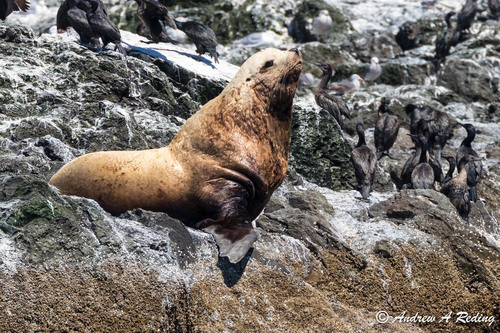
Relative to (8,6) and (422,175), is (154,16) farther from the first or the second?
(422,175)

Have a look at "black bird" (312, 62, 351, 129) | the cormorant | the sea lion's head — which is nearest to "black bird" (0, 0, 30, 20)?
"black bird" (312, 62, 351, 129)

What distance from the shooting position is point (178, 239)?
4691 millimetres

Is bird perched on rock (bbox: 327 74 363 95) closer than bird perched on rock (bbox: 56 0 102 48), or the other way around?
bird perched on rock (bbox: 56 0 102 48)

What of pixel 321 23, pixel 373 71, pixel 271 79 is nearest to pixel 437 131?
pixel 373 71

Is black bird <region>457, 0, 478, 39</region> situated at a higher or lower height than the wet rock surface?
lower

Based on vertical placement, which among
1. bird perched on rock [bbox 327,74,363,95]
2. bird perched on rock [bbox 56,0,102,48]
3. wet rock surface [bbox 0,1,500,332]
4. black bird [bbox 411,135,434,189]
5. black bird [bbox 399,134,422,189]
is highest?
wet rock surface [bbox 0,1,500,332]

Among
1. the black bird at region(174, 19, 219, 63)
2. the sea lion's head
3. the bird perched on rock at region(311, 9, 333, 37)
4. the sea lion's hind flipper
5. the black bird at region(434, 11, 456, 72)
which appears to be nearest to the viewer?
the sea lion's hind flipper

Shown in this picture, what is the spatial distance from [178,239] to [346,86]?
14.0 metres

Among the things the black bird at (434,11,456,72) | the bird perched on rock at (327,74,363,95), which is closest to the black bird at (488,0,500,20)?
the black bird at (434,11,456,72)

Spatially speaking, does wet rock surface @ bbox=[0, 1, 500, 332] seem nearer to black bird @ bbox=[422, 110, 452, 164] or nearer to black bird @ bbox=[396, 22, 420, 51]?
black bird @ bbox=[422, 110, 452, 164]

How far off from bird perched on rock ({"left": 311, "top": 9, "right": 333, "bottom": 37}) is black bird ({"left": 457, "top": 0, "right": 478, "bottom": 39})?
4097 mm

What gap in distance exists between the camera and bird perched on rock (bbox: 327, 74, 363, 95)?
17672 millimetres

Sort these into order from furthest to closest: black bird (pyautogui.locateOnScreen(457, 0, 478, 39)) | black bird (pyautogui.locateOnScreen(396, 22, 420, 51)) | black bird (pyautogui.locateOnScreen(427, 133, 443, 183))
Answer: black bird (pyautogui.locateOnScreen(396, 22, 420, 51)) < black bird (pyautogui.locateOnScreen(457, 0, 478, 39)) < black bird (pyautogui.locateOnScreen(427, 133, 443, 183))


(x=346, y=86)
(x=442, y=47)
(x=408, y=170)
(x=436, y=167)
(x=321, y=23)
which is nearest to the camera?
(x=408, y=170)
